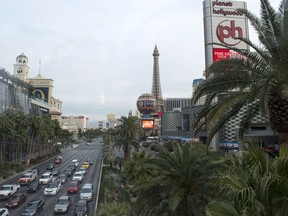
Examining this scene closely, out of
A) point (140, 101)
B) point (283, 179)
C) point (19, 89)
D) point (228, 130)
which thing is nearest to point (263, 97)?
point (283, 179)

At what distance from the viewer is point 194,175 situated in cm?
1280

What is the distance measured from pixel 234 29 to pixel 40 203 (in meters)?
53.1

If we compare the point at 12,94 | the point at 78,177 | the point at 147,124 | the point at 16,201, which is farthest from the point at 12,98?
the point at 147,124

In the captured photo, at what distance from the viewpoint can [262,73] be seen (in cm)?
1143

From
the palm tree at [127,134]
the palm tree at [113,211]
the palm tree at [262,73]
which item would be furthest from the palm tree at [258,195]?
the palm tree at [127,134]

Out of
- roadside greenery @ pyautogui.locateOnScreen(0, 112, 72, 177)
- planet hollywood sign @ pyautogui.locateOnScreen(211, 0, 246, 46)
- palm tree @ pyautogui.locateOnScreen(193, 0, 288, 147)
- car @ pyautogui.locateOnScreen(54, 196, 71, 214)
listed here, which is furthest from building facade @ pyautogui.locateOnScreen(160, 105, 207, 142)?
palm tree @ pyautogui.locateOnScreen(193, 0, 288, 147)

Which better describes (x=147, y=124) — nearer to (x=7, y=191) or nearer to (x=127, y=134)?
(x=127, y=134)

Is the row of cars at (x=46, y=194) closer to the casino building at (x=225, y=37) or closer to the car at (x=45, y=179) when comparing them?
the car at (x=45, y=179)

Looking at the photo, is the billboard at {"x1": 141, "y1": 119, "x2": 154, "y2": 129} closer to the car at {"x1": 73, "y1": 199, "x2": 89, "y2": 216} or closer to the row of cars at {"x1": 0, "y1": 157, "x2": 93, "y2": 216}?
the row of cars at {"x1": 0, "y1": 157, "x2": 93, "y2": 216}

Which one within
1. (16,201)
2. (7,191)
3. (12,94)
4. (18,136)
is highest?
(12,94)

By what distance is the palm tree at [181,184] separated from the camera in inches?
483

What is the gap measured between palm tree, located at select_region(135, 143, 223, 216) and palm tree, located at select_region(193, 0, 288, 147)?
1.29 meters

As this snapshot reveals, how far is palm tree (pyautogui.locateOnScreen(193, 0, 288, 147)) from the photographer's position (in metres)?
10.9

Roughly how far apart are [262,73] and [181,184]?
5513mm
